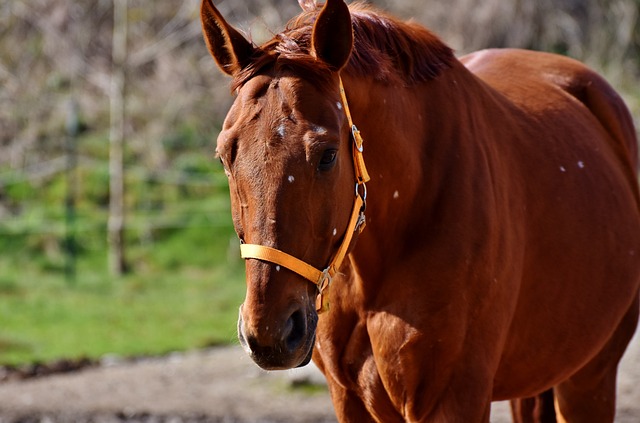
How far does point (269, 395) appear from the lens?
6652 mm

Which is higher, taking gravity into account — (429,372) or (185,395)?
(429,372)

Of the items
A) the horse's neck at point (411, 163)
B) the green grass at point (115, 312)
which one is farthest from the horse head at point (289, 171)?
the green grass at point (115, 312)

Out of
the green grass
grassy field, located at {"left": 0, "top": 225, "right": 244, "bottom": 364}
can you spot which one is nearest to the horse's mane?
the green grass

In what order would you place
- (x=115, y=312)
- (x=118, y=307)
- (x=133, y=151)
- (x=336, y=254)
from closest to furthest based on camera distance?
(x=336, y=254)
(x=115, y=312)
(x=118, y=307)
(x=133, y=151)

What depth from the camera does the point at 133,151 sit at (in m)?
12.5

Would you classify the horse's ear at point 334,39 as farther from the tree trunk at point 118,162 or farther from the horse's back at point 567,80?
the tree trunk at point 118,162

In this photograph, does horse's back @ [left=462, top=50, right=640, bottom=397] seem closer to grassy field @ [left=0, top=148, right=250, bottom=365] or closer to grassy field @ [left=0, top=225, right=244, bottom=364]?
grassy field @ [left=0, top=225, right=244, bottom=364]

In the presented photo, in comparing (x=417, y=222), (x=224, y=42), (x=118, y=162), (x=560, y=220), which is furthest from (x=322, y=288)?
(x=118, y=162)

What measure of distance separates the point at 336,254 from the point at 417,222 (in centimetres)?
46

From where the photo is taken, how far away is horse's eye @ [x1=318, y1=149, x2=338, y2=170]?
2.47 meters

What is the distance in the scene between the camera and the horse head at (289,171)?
240 centimetres

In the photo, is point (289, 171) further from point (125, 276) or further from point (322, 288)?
point (125, 276)

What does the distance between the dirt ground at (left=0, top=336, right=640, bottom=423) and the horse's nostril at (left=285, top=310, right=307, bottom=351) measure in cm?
367

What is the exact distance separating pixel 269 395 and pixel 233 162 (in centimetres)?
438
